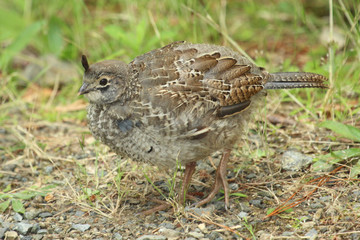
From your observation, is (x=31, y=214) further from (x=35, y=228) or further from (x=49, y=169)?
(x=49, y=169)

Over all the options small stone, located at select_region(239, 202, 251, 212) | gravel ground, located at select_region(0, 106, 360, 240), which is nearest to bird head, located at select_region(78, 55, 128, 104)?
gravel ground, located at select_region(0, 106, 360, 240)

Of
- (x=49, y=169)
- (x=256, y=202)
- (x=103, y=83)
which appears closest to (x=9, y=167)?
(x=49, y=169)

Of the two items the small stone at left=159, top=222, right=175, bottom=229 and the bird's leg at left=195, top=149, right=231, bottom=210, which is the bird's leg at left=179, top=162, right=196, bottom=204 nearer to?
the bird's leg at left=195, top=149, right=231, bottom=210

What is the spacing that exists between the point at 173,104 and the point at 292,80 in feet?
4.29

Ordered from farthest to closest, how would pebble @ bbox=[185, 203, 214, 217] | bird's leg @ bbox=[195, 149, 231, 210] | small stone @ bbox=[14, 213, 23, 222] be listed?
1. bird's leg @ bbox=[195, 149, 231, 210]
2. small stone @ bbox=[14, 213, 23, 222]
3. pebble @ bbox=[185, 203, 214, 217]

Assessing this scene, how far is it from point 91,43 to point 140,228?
4.44m

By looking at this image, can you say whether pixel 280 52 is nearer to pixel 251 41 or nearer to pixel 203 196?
pixel 251 41

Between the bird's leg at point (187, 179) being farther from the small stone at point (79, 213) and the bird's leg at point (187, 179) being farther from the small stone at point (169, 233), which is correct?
the small stone at point (79, 213)

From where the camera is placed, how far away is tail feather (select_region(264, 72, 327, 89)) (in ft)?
14.7

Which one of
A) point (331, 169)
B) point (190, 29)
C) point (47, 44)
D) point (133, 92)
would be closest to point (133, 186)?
point (133, 92)

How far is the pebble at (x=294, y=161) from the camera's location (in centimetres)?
446

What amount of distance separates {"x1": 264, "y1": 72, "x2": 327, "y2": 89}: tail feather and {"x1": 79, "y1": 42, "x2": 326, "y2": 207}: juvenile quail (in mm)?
253

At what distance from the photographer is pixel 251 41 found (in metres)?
7.68

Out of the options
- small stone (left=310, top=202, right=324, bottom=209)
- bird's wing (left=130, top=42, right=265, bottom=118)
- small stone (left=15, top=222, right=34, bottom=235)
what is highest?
bird's wing (left=130, top=42, right=265, bottom=118)
